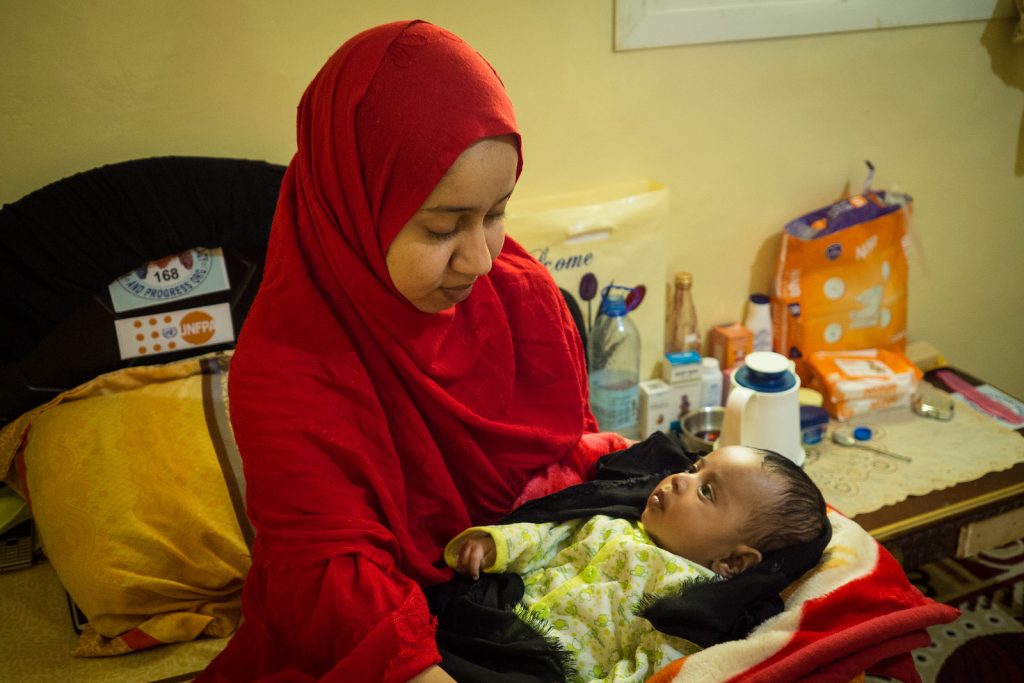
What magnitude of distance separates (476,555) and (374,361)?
0.30 meters

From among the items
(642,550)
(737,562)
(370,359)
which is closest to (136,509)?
(370,359)

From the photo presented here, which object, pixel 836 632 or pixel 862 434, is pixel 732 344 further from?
pixel 836 632

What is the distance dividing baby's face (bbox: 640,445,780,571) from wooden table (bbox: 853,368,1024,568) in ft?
1.90

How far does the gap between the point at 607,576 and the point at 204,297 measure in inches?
36.2

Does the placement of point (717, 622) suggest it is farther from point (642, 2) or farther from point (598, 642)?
point (642, 2)

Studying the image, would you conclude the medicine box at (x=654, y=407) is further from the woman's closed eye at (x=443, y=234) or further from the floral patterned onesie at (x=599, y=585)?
the woman's closed eye at (x=443, y=234)

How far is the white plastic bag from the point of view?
1743mm

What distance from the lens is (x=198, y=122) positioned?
154 centimetres

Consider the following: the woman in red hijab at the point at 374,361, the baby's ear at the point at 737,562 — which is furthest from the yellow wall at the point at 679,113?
the baby's ear at the point at 737,562

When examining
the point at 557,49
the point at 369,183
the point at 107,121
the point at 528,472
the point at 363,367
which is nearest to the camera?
the point at 369,183

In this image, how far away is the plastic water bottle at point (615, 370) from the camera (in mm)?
1865

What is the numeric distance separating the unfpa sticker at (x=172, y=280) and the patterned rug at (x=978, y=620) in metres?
1.71

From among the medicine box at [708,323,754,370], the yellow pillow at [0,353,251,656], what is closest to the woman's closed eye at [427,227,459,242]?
the yellow pillow at [0,353,251,656]

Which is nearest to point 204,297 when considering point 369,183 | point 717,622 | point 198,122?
point 198,122
